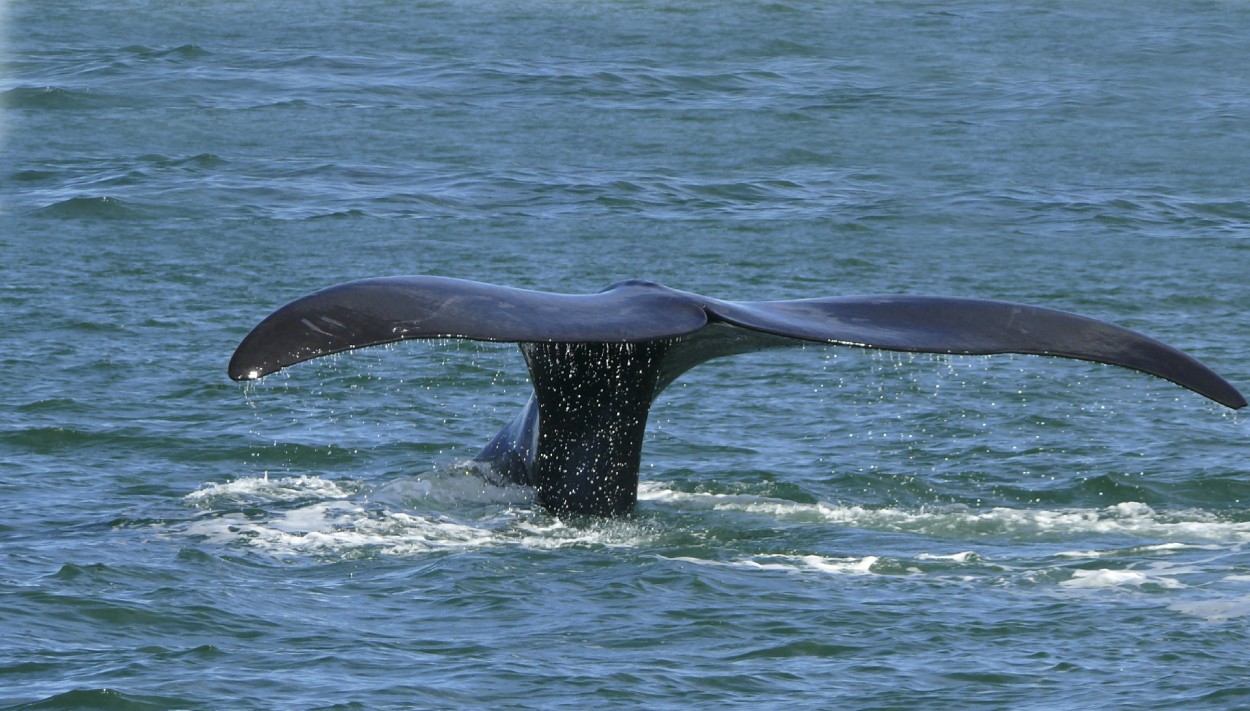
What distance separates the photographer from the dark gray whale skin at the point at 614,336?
7160 millimetres

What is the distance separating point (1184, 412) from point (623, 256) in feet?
22.2

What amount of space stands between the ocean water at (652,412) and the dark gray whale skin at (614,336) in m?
0.42

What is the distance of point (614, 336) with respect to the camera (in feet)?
24.6

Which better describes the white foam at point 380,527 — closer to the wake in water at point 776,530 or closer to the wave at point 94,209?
the wake in water at point 776,530

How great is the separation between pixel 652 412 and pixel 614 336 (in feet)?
19.7

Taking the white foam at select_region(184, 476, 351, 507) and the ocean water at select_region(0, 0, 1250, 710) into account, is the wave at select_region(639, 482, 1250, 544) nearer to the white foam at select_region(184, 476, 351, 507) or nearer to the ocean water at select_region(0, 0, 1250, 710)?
the ocean water at select_region(0, 0, 1250, 710)

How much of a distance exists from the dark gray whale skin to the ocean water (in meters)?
0.42

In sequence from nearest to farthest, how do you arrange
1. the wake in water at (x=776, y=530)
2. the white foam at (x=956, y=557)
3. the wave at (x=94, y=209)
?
the wake in water at (x=776, y=530)
the white foam at (x=956, y=557)
the wave at (x=94, y=209)

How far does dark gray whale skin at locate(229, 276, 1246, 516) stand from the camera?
7.16 metres

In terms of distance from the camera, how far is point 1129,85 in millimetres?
30203

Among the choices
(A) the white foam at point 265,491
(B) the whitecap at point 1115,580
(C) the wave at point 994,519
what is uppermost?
(B) the whitecap at point 1115,580

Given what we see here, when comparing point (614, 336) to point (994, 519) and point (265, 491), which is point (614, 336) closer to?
point (994, 519)

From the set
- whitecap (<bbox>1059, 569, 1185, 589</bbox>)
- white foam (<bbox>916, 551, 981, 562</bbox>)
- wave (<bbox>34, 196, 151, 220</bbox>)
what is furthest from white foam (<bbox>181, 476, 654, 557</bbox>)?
wave (<bbox>34, 196, 151, 220</bbox>)

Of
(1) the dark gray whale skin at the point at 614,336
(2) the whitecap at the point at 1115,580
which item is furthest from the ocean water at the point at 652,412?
(1) the dark gray whale skin at the point at 614,336
